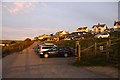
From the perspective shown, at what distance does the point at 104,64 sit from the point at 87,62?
1.72 m

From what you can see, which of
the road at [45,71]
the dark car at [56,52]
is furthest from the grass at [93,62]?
the dark car at [56,52]

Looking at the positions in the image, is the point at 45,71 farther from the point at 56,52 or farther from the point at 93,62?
the point at 56,52

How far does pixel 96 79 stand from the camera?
10648 mm

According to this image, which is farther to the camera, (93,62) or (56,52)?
(56,52)

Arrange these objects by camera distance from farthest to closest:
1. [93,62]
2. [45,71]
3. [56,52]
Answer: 1. [56,52]
2. [93,62]
3. [45,71]

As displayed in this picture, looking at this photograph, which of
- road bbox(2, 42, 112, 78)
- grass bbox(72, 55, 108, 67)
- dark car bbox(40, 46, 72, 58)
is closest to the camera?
road bbox(2, 42, 112, 78)

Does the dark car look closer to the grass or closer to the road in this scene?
the road

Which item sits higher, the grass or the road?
the grass

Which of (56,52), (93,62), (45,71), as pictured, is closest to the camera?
(45,71)

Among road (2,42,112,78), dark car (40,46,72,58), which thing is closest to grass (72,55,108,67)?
road (2,42,112,78)

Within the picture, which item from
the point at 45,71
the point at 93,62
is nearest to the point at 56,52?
the point at 93,62

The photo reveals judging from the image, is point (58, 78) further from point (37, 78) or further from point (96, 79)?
point (96, 79)

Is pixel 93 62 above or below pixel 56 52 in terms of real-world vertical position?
below

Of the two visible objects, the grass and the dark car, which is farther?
the dark car
